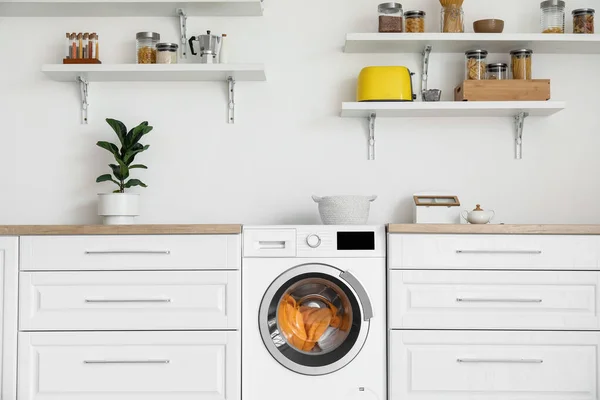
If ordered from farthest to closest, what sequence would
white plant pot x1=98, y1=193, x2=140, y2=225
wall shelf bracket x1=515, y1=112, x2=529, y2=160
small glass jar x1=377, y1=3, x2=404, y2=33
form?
wall shelf bracket x1=515, y1=112, x2=529, y2=160
small glass jar x1=377, y1=3, x2=404, y2=33
white plant pot x1=98, y1=193, x2=140, y2=225

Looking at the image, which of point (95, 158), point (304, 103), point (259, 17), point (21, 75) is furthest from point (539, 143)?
point (21, 75)

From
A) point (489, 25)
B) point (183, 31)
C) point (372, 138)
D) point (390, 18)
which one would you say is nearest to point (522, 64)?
point (489, 25)

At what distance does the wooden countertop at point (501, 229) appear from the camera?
2.69 meters

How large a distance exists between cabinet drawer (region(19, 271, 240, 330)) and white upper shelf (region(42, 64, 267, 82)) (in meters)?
0.95

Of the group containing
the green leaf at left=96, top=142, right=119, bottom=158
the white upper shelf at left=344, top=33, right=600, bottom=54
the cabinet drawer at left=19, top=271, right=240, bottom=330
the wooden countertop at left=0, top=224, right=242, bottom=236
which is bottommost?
the cabinet drawer at left=19, top=271, right=240, bottom=330

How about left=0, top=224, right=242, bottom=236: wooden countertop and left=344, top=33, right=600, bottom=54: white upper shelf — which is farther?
left=344, top=33, right=600, bottom=54: white upper shelf

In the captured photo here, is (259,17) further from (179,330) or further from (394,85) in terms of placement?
(179,330)

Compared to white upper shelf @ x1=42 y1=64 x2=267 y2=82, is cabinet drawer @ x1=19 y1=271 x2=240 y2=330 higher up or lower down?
lower down

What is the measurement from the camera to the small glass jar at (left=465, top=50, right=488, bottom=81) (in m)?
3.12

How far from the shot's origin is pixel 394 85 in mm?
3049

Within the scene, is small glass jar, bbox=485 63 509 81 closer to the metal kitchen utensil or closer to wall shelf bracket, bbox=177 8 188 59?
the metal kitchen utensil

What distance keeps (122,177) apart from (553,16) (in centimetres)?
214

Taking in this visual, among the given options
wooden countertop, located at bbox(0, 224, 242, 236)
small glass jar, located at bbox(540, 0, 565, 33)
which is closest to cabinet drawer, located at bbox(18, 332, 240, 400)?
wooden countertop, located at bbox(0, 224, 242, 236)

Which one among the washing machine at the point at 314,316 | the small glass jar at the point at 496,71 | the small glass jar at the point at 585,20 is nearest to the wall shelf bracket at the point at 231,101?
the washing machine at the point at 314,316
